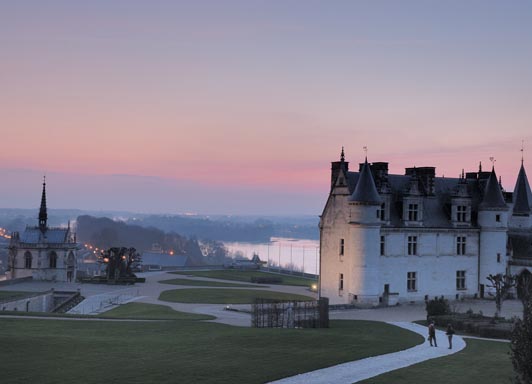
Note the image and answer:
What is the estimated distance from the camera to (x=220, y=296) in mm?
61875

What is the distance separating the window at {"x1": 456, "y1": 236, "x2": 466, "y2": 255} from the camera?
61.9 meters

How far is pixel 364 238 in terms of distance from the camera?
183 ft

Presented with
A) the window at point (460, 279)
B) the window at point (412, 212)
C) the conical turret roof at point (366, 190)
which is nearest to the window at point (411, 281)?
the window at point (412, 212)

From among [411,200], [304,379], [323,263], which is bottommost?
[304,379]

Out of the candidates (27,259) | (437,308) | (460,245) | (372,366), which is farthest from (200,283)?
(372,366)

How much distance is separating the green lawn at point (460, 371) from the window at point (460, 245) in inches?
1159

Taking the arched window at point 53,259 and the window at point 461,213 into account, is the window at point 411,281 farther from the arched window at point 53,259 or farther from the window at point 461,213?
the arched window at point 53,259

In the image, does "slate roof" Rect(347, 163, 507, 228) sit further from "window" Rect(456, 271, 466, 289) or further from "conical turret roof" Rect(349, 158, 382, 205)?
"window" Rect(456, 271, 466, 289)

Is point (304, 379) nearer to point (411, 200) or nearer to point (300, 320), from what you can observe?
point (300, 320)

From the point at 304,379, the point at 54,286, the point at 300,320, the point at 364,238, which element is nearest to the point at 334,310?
the point at 364,238

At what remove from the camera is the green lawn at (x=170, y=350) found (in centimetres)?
2378

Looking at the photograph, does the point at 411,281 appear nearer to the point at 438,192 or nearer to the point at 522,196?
the point at 438,192

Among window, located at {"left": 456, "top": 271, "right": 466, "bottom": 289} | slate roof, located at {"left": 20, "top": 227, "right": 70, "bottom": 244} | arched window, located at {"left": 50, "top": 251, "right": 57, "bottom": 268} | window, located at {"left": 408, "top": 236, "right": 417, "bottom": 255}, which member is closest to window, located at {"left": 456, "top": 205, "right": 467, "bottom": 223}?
window, located at {"left": 456, "top": 271, "right": 466, "bottom": 289}

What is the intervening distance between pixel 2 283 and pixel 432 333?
50.6m
